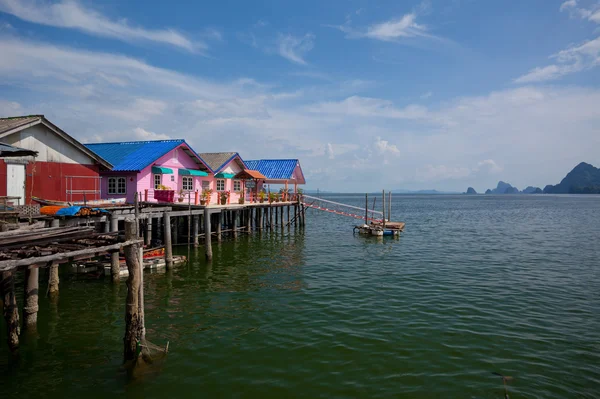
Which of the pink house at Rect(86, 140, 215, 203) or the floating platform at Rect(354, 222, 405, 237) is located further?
the floating platform at Rect(354, 222, 405, 237)

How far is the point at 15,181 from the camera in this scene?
19.8 meters

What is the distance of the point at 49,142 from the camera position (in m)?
21.5

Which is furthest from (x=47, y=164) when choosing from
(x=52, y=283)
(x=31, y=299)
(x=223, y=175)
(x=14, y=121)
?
(x=223, y=175)

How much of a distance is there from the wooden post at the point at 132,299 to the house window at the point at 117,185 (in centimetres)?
2038

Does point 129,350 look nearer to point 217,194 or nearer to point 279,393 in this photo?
point 279,393

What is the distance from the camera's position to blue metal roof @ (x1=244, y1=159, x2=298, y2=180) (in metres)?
41.2

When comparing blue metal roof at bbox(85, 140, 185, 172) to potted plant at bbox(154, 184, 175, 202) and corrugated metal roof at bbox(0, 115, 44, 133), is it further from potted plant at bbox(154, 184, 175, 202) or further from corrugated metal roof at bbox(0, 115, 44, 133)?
corrugated metal roof at bbox(0, 115, 44, 133)

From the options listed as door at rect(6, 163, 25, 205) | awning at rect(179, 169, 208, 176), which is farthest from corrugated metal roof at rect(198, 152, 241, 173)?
door at rect(6, 163, 25, 205)

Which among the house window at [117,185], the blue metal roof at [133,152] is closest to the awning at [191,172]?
the blue metal roof at [133,152]

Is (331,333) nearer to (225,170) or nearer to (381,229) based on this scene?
(381,229)

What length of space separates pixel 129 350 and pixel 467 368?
27.8 ft

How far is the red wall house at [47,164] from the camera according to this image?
63.7ft

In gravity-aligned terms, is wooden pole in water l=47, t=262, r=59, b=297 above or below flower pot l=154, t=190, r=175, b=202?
below

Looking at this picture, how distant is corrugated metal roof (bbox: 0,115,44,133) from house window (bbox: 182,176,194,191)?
1240 centimetres
